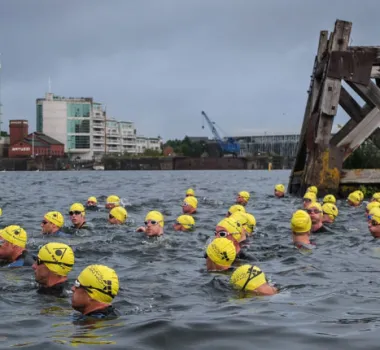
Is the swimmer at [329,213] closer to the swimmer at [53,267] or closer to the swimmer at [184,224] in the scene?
the swimmer at [184,224]

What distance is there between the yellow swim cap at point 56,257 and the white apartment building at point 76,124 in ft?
493

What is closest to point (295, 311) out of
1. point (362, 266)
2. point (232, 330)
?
point (232, 330)

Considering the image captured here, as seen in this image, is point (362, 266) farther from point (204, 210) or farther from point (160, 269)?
point (204, 210)

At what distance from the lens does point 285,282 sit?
10.5 metres

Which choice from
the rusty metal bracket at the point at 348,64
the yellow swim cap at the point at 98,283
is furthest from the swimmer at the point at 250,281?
the rusty metal bracket at the point at 348,64

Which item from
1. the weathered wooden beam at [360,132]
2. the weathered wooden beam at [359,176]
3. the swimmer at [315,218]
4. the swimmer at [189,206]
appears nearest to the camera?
the swimmer at [315,218]

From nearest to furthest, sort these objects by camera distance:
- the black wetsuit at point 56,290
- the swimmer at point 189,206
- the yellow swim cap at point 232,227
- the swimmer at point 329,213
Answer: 1. the black wetsuit at point 56,290
2. the yellow swim cap at point 232,227
3. the swimmer at point 329,213
4. the swimmer at point 189,206

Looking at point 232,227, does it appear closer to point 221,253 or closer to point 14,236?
point 221,253

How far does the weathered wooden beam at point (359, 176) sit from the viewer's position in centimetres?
2488

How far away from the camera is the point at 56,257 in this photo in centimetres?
922

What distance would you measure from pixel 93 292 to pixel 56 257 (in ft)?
4.73

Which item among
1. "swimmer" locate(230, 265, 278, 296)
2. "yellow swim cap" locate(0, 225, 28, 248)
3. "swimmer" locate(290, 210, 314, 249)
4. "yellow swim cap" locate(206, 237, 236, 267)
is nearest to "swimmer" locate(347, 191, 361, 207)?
"swimmer" locate(290, 210, 314, 249)

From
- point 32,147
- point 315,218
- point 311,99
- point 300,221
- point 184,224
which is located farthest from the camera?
point 32,147

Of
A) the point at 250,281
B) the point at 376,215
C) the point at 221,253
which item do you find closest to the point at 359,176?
the point at 376,215
